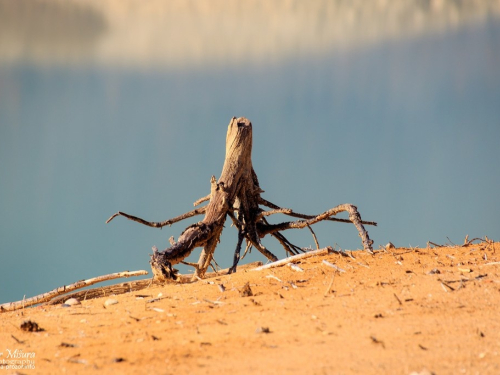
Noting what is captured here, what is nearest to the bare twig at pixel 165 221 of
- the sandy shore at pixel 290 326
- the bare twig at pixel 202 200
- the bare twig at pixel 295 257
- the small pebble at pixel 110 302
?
the bare twig at pixel 202 200

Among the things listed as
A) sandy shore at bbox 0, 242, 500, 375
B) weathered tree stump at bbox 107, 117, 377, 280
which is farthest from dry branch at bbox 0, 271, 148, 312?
sandy shore at bbox 0, 242, 500, 375

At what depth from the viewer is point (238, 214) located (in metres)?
8.72

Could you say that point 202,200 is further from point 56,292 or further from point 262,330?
point 262,330

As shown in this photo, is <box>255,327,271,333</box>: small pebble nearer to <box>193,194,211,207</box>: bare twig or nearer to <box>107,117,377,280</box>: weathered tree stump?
<box>107,117,377,280</box>: weathered tree stump

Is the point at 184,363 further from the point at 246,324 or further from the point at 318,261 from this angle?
the point at 318,261

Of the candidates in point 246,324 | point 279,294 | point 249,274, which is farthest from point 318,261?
point 246,324

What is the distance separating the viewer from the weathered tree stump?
759 cm

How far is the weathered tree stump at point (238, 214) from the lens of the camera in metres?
7.59

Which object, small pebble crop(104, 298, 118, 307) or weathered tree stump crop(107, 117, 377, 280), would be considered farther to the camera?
weathered tree stump crop(107, 117, 377, 280)

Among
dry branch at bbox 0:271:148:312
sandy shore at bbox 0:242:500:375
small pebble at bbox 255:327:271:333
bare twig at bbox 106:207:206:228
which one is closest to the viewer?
sandy shore at bbox 0:242:500:375

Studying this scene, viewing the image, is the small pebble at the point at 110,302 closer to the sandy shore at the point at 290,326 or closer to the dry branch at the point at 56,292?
the sandy shore at the point at 290,326

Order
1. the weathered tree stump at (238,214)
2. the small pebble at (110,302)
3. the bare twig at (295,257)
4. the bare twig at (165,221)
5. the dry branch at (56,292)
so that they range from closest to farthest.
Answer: the small pebble at (110,302) < the bare twig at (295,257) < the dry branch at (56,292) < the weathered tree stump at (238,214) < the bare twig at (165,221)

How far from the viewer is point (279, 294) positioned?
5176mm

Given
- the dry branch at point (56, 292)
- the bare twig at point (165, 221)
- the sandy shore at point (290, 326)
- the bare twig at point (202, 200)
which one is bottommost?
the dry branch at point (56, 292)
